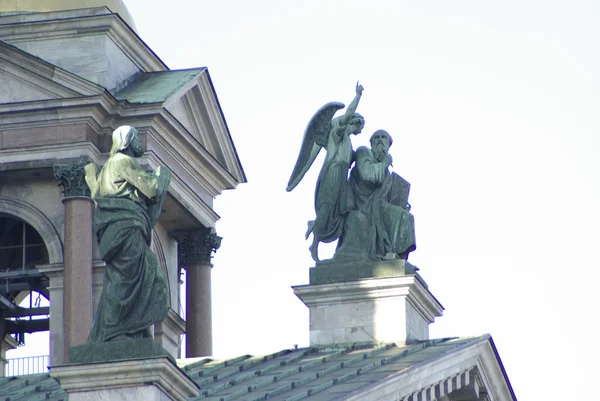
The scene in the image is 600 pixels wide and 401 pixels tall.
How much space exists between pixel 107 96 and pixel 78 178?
77.9 inches

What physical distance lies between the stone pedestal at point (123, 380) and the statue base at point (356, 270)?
10448 mm

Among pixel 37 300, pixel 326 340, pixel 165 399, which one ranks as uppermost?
pixel 37 300

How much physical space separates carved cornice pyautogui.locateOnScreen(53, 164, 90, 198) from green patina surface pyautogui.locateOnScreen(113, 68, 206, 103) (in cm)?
→ 200

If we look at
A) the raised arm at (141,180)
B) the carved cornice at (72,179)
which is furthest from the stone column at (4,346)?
the raised arm at (141,180)

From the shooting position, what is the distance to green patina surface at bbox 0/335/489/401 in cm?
4500

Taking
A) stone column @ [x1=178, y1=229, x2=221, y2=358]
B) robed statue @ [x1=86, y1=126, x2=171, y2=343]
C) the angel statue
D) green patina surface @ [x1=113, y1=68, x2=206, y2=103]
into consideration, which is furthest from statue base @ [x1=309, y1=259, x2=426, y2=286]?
stone column @ [x1=178, y1=229, x2=221, y2=358]

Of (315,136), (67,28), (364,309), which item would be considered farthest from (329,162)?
(67,28)

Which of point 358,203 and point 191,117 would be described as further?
point 191,117

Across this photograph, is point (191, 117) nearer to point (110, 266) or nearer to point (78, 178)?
point (78, 178)

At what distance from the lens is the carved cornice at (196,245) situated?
217ft

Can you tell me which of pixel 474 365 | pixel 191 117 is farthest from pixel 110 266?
pixel 191 117

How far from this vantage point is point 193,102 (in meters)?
64.4

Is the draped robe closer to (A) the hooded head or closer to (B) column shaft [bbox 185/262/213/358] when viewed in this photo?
(A) the hooded head

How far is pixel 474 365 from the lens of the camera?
4859cm
